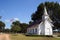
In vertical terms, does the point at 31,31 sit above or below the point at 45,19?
below

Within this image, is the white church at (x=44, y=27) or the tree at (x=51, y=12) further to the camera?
the tree at (x=51, y=12)

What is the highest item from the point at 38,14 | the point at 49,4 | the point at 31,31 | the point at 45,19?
the point at 49,4

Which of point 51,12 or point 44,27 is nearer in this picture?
point 44,27

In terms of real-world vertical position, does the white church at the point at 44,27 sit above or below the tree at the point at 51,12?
below

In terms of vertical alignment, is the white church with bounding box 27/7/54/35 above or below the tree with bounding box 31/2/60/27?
below

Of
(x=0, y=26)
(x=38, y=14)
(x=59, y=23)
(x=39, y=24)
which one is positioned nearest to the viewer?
(x=39, y=24)

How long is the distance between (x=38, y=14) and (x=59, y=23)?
12.6 metres

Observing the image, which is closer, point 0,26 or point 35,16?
point 35,16

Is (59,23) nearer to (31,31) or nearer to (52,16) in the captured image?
(52,16)

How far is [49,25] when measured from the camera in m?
62.8

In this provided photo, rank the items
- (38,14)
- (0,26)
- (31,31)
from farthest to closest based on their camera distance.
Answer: (0,26) → (38,14) → (31,31)

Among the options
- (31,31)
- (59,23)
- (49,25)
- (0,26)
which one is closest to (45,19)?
(49,25)

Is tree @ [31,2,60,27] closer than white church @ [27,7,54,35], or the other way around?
white church @ [27,7,54,35]

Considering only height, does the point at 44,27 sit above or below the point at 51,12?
below
